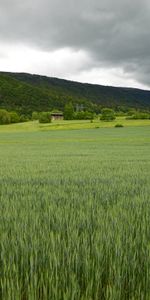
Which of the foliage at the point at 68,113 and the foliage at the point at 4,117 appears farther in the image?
the foliage at the point at 68,113

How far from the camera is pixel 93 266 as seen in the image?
274 cm

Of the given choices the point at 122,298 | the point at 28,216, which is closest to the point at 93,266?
the point at 122,298

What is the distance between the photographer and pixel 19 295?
236 cm

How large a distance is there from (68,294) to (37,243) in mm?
1012

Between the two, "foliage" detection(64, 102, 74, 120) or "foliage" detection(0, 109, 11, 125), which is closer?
"foliage" detection(0, 109, 11, 125)

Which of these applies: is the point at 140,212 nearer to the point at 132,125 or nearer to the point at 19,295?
the point at 19,295

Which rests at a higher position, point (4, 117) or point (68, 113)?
point (68, 113)

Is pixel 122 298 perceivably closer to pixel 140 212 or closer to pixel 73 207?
pixel 140 212

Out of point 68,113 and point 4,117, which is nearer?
point 4,117

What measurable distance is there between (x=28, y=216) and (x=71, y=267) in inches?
74.5

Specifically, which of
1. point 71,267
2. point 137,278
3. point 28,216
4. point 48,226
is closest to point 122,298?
point 137,278

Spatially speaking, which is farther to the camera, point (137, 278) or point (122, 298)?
point (137, 278)

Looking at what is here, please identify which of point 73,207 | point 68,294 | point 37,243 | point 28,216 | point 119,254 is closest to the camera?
point 68,294

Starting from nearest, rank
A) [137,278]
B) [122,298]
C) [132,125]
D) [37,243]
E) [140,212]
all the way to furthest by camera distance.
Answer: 1. [122,298]
2. [137,278]
3. [37,243]
4. [140,212]
5. [132,125]
